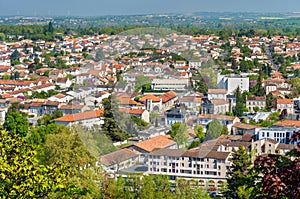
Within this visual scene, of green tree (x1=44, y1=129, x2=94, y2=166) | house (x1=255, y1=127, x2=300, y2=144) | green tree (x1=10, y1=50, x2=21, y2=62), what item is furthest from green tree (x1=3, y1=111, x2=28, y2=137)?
green tree (x1=10, y1=50, x2=21, y2=62)

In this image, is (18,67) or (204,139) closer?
(204,139)

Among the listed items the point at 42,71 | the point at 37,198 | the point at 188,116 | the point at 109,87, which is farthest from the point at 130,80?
the point at 42,71

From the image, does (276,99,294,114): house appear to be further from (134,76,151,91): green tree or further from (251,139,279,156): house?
(134,76,151,91): green tree

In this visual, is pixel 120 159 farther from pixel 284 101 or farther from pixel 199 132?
pixel 284 101

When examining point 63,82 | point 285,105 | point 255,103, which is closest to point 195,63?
point 285,105

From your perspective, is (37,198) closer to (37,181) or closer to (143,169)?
(37,181)

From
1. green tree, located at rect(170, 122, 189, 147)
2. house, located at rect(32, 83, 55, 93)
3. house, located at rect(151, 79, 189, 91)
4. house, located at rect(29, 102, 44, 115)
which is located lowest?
house, located at rect(32, 83, 55, 93)

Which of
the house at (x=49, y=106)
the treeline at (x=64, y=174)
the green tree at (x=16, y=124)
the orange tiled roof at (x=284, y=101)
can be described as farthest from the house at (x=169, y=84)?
the orange tiled roof at (x=284, y=101)
